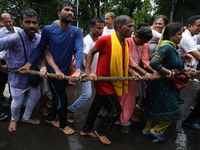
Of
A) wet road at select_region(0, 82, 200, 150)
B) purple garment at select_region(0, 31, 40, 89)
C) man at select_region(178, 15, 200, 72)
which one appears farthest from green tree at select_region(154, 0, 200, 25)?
purple garment at select_region(0, 31, 40, 89)

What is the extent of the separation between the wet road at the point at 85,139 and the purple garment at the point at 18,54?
734mm

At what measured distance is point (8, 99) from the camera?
3846 mm

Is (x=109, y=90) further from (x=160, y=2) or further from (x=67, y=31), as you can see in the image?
(x=160, y=2)

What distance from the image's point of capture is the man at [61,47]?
95.7 inches

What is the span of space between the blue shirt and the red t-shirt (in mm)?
341

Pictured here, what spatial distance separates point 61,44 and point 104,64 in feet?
2.27

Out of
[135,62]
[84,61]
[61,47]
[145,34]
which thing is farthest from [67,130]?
[145,34]

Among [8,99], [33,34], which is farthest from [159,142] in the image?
[8,99]

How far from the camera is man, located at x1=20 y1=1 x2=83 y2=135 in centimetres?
243

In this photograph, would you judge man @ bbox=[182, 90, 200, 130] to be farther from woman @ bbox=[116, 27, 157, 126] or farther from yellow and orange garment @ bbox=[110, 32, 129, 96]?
yellow and orange garment @ bbox=[110, 32, 129, 96]

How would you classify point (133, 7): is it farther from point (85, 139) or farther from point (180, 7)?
point (85, 139)

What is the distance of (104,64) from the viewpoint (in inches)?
91.0

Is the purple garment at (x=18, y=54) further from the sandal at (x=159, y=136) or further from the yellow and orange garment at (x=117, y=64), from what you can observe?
the sandal at (x=159, y=136)

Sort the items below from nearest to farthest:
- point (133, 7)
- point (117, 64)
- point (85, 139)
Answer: point (117, 64) < point (85, 139) < point (133, 7)
